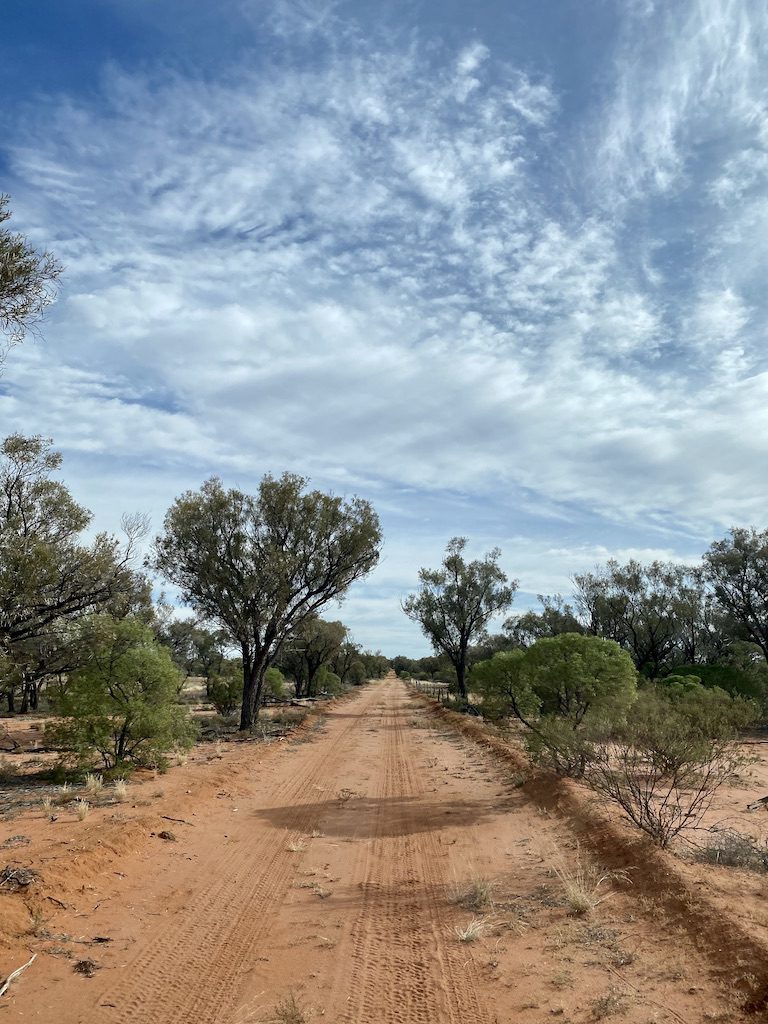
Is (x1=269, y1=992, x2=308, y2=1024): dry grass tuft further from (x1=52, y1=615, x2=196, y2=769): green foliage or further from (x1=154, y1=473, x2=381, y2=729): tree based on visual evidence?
(x1=154, y1=473, x2=381, y2=729): tree

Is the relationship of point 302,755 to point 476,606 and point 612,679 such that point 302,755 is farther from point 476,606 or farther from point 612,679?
point 476,606

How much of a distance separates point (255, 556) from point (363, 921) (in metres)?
22.8

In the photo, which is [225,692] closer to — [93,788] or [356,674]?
Answer: [93,788]

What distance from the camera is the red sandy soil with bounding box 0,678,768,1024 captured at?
5.19m

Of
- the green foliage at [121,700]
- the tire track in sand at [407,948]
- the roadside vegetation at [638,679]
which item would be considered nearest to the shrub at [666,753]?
the roadside vegetation at [638,679]

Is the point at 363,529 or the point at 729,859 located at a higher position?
the point at 363,529

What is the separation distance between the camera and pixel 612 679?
15641mm

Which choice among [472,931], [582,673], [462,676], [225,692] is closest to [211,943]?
[472,931]

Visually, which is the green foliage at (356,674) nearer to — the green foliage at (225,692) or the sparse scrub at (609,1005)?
the green foliage at (225,692)

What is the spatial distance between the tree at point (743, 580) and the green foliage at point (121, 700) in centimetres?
4072

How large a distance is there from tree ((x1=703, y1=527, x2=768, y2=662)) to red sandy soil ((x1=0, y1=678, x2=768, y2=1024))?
3536 centimetres

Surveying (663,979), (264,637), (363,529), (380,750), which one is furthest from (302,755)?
(663,979)

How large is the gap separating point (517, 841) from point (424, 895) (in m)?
3.15

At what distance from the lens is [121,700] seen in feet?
49.5
